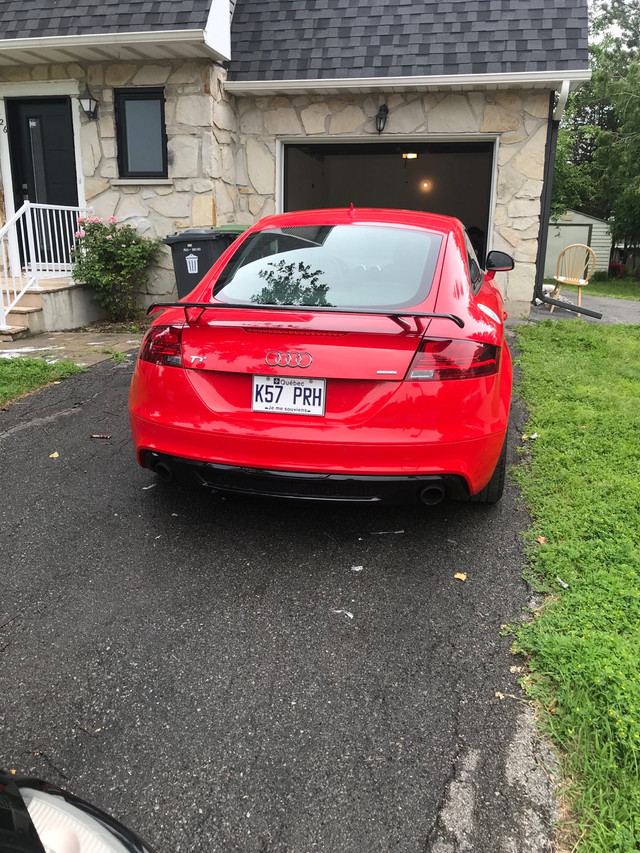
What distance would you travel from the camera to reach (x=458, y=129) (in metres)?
9.55

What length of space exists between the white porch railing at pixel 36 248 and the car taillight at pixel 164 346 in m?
5.76

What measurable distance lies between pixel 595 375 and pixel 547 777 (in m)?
4.85

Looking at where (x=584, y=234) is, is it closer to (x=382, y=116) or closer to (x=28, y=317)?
(x=382, y=116)

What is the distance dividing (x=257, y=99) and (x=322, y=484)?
8756 mm

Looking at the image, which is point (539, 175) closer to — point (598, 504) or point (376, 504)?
point (598, 504)

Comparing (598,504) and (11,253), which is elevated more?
(11,253)

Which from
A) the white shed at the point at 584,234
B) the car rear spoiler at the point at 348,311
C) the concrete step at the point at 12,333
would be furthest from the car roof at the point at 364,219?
the white shed at the point at 584,234

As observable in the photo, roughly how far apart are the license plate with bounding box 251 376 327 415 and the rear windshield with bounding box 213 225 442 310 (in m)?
0.50

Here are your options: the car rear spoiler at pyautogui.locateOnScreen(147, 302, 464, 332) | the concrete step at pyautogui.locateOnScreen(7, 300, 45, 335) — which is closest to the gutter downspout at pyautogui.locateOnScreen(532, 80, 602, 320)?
the concrete step at pyautogui.locateOnScreen(7, 300, 45, 335)

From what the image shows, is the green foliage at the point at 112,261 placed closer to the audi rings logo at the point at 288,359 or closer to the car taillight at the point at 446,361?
the audi rings logo at the point at 288,359

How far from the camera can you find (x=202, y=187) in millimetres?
9297

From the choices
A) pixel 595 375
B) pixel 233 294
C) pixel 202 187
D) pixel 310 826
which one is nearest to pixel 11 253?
pixel 202 187

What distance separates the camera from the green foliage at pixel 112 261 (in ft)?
29.5

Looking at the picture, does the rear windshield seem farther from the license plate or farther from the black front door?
the black front door
